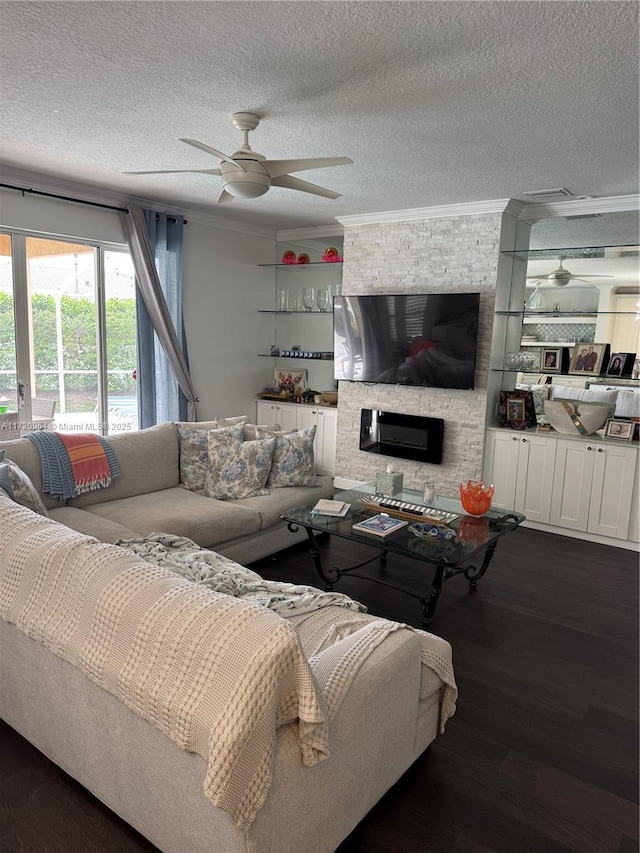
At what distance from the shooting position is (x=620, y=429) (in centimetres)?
451

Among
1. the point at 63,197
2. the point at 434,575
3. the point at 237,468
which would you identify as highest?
the point at 63,197

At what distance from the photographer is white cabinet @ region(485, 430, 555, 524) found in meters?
4.78

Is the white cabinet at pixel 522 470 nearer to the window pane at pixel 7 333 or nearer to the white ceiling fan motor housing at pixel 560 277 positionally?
the white ceiling fan motor housing at pixel 560 277

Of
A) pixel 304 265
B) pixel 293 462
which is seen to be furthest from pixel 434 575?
pixel 304 265

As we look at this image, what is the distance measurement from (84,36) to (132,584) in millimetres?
2063

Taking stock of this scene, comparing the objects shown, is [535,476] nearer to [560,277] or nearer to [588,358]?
[588,358]

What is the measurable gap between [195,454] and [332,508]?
117 centimetres

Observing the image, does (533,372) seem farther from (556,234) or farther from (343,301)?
(343,301)

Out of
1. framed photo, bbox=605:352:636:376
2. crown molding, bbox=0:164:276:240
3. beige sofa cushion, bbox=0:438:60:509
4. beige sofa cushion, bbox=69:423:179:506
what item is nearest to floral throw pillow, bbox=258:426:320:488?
beige sofa cushion, bbox=69:423:179:506

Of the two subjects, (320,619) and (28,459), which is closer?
(320,619)

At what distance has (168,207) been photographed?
17.7ft

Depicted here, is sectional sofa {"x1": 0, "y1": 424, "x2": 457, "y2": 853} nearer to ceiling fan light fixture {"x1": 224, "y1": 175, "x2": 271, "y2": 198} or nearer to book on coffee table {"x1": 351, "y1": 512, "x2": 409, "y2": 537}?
book on coffee table {"x1": 351, "y1": 512, "x2": 409, "y2": 537}

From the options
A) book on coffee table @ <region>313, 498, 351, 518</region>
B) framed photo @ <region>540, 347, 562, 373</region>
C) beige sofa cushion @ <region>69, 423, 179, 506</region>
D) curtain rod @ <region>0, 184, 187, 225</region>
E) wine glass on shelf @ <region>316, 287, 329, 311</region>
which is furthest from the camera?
wine glass on shelf @ <region>316, 287, 329, 311</region>

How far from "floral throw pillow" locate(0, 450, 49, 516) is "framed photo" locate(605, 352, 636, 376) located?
4.13 m
